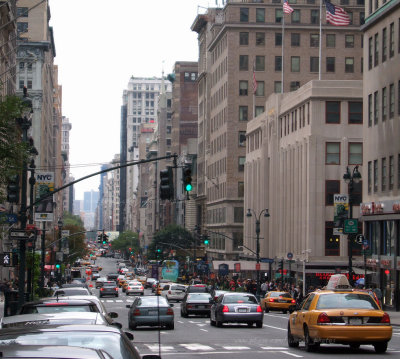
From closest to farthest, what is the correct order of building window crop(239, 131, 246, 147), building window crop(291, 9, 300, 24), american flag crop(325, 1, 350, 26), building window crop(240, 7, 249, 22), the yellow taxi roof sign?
the yellow taxi roof sign, american flag crop(325, 1, 350, 26), building window crop(291, 9, 300, 24), building window crop(240, 7, 249, 22), building window crop(239, 131, 246, 147)

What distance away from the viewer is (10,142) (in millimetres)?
23344

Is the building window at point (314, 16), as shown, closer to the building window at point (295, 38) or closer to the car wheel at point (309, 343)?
the building window at point (295, 38)

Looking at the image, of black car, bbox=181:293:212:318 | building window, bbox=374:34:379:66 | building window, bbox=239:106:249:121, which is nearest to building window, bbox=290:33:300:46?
building window, bbox=239:106:249:121

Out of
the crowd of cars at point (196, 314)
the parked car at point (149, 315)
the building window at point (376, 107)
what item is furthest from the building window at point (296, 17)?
the parked car at point (149, 315)

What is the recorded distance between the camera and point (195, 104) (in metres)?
172

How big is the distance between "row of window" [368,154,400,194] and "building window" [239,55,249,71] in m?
52.5

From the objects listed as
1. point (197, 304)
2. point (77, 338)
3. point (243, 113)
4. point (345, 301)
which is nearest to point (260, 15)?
point (243, 113)

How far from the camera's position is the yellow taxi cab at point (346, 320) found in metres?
21.3

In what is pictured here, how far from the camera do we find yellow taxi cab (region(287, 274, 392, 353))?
21312 millimetres

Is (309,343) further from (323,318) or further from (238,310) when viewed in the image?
(238,310)

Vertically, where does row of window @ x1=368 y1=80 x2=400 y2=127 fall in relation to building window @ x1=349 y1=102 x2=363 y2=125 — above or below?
below

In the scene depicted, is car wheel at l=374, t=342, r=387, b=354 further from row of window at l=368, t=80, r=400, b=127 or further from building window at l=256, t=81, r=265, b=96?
building window at l=256, t=81, r=265, b=96

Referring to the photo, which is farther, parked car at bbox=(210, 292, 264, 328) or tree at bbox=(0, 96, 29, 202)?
parked car at bbox=(210, 292, 264, 328)

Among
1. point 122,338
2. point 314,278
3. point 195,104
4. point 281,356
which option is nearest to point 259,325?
point 281,356
